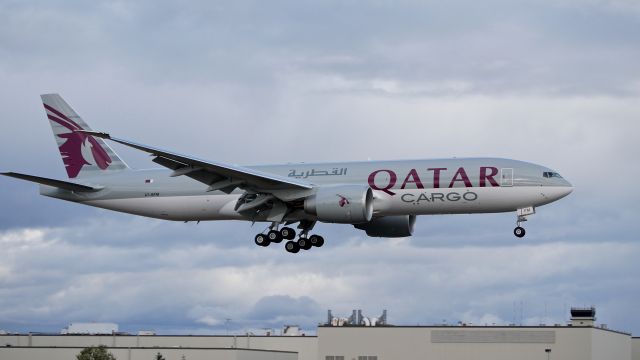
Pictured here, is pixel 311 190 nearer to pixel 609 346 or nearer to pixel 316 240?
pixel 316 240

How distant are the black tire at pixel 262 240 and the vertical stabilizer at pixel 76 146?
11.9m

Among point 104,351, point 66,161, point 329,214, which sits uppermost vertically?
point 66,161

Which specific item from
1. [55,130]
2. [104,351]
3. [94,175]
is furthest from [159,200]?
[104,351]

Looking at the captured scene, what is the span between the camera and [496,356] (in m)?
124

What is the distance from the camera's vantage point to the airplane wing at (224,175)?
74.5 m

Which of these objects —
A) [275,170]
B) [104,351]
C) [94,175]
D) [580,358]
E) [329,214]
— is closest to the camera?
[329,214]

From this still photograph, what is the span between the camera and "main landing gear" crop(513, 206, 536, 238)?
7606cm

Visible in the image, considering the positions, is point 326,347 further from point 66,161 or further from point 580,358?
point 66,161

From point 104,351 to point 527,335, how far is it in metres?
41.9

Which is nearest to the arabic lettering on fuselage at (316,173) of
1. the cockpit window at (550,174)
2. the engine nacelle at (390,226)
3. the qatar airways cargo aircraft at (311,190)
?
the qatar airways cargo aircraft at (311,190)

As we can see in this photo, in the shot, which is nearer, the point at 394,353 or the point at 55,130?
the point at 55,130

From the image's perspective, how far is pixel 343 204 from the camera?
75.4 m

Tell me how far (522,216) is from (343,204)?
35.8 feet

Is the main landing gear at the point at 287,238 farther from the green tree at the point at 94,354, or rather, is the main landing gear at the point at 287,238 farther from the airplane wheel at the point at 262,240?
the green tree at the point at 94,354
